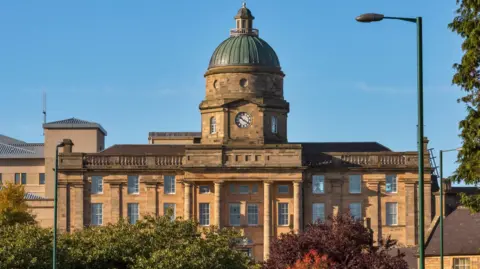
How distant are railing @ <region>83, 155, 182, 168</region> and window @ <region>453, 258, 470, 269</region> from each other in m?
39.2

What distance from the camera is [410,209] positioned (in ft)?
413

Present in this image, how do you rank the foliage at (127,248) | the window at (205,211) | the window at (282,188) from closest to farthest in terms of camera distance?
the foliage at (127,248) < the window at (282,188) < the window at (205,211)

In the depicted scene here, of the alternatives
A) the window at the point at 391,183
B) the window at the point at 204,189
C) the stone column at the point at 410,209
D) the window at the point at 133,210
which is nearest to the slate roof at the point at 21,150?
the window at the point at 133,210

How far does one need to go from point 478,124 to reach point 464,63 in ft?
7.32

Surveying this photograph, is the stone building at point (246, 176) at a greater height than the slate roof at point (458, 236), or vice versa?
the stone building at point (246, 176)

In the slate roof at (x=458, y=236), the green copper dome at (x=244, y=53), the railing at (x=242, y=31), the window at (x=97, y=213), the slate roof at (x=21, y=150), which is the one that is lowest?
the slate roof at (x=458, y=236)

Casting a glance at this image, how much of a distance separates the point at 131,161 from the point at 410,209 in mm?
22347

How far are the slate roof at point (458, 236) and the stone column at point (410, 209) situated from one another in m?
23.8

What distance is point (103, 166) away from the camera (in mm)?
128250

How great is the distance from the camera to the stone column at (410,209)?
125125mm

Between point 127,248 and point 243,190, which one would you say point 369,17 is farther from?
point 243,190

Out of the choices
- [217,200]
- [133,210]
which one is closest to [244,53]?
[217,200]

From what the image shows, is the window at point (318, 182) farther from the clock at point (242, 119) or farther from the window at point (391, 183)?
the clock at point (242, 119)

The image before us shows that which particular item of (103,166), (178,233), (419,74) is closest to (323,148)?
(103,166)
